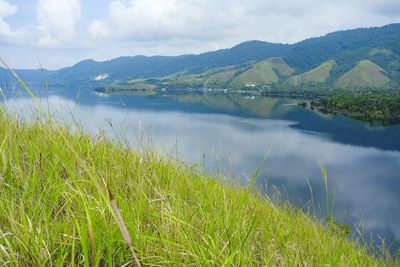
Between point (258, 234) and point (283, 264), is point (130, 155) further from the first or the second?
point (283, 264)

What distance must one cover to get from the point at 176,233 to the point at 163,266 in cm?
34

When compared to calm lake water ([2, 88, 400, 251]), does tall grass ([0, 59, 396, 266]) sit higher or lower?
higher

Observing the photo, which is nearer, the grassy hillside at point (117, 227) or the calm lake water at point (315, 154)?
the grassy hillside at point (117, 227)

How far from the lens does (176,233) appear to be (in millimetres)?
2271

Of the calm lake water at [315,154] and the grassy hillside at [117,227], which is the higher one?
the grassy hillside at [117,227]

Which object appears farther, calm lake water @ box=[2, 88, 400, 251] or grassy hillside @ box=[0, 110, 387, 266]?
calm lake water @ box=[2, 88, 400, 251]

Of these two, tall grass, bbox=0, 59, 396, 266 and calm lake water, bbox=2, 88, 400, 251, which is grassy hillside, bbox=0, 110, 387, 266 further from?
calm lake water, bbox=2, 88, 400, 251

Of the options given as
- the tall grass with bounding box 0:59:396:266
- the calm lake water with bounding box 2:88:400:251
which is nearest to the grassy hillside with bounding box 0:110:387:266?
the tall grass with bounding box 0:59:396:266

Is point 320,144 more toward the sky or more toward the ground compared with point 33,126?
more toward the ground

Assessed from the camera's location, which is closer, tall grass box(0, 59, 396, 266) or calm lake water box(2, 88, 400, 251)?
tall grass box(0, 59, 396, 266)

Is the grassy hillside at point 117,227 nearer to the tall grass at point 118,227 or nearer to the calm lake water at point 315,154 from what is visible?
the tall grass at point 118,227

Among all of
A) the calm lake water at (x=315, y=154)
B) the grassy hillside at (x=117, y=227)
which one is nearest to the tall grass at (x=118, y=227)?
the grassy hillside at (x=117, y=227)

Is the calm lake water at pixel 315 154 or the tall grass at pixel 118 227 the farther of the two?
the calm lake water at pixel 315 154

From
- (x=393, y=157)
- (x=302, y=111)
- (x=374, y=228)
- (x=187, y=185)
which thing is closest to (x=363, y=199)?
(x=374, y=228)
